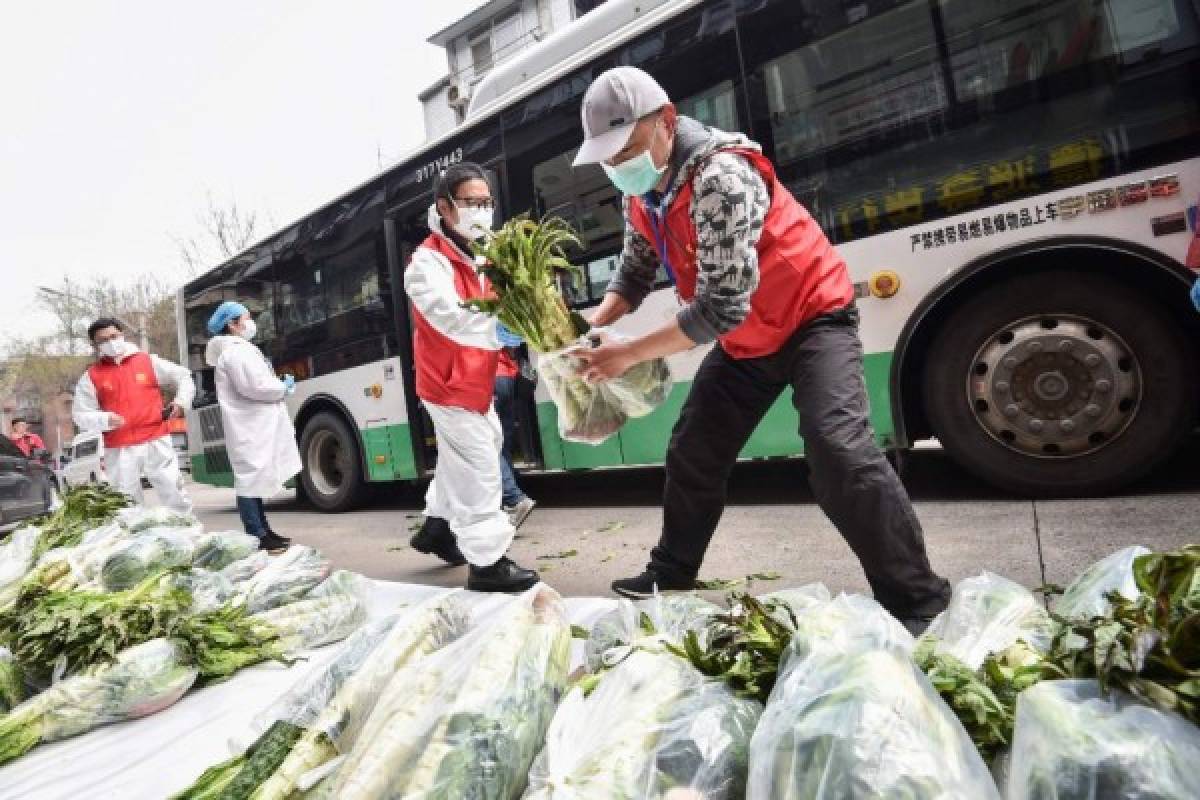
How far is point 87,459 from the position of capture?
5992mm

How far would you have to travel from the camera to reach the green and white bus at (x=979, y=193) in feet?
11.8

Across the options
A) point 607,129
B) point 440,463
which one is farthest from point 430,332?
point 607,129

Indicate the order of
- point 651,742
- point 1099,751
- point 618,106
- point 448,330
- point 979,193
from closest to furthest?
1. point 1099,751
2. point 651,742
3. point 618,106
4. point 448,330
5. point 979,193

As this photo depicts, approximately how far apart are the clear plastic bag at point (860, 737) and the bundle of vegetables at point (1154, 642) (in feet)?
0.58

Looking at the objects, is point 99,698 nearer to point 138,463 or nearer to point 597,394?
point 597,394

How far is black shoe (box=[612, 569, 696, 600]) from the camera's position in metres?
2.68

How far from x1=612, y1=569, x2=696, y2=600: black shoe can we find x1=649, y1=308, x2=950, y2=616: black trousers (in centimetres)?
3

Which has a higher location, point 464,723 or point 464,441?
point 464,441

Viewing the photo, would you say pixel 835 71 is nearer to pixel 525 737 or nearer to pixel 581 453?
pixel 581 453

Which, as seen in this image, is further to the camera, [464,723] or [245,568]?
[245,568]

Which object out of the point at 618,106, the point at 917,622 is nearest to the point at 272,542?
the point at 618,106

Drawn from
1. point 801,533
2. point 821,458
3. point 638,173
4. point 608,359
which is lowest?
point 801,533

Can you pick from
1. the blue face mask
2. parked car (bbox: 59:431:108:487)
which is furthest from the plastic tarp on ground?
parked car (bbox: 59:431:108:487)

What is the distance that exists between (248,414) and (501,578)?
315 centimetres
